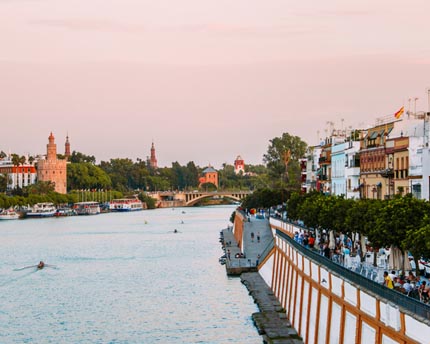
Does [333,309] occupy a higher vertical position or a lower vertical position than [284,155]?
lower

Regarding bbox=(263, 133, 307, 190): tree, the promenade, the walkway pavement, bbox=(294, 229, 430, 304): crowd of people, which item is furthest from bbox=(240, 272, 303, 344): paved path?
bbox=(263, 133, 307, 190): tree

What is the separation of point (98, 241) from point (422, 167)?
47749 mm

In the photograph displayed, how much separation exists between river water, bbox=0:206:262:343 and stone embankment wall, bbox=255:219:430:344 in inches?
91.0

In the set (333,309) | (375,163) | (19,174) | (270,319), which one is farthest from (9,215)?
(333,309)

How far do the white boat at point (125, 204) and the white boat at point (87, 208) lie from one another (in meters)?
5.36

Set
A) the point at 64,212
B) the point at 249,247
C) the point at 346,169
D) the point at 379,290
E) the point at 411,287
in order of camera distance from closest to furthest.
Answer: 1. the point at 379,290
2. the point at 411,287
3. the point at 346,169
4. the point at 249,247
5. the point at 64,212

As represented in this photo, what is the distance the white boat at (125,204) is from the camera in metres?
182

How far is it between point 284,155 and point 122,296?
242 feet

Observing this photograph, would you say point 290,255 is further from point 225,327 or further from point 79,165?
point 79,165

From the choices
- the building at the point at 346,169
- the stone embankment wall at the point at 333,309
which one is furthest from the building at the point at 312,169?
the stone embankment wall at the point at 333,309

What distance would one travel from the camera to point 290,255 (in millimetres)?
Result: 30281

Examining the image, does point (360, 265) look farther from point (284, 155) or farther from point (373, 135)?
point (284, 155)

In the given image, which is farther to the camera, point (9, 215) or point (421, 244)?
point (9, 215)

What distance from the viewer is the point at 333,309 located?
2073 centimetres
